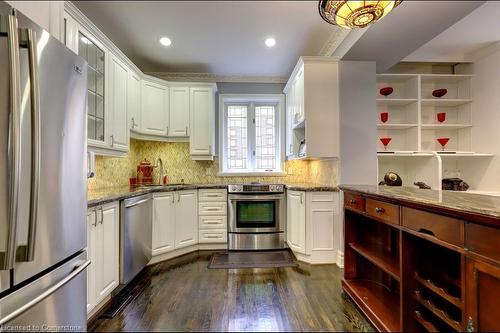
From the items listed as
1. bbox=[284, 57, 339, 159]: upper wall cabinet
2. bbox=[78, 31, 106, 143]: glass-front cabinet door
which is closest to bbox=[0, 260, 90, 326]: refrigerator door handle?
bbox=[78, 31, 106, 143]: glass-front cabinet door

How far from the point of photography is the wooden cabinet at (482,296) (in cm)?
91

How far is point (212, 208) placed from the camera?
3.37m

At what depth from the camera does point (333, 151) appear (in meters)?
2.82

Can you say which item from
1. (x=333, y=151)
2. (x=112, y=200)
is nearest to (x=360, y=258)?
(x=333, y=151)

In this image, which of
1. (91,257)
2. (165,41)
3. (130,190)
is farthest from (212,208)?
(165,41)

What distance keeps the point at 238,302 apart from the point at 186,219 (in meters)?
1.45

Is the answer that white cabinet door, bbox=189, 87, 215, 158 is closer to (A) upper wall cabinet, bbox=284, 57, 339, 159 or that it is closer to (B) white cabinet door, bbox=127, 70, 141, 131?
(B) white cabinet door, bbox=127, 70, 141, 131

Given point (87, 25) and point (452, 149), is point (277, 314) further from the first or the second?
point (452, 149)

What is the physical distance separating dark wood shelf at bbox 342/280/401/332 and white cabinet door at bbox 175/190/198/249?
75.2 inches

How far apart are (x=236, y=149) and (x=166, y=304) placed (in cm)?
259

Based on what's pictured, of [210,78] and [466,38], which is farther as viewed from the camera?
[210,78]

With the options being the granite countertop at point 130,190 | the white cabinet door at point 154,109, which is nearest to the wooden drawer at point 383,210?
the granite countertop at point 130,190

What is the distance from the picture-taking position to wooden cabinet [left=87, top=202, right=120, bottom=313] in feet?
5.68

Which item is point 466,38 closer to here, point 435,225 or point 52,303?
point 435,225
